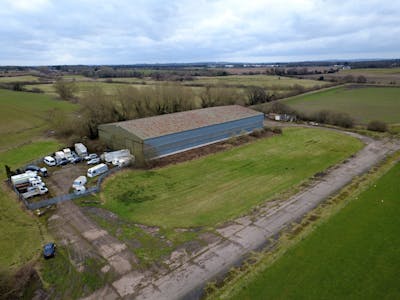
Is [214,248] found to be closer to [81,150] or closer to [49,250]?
[49,250]

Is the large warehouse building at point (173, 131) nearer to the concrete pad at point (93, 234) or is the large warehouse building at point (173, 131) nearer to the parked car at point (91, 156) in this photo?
the parked car at point (91, 156)

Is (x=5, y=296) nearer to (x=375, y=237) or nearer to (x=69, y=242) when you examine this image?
(x=69, y=242)

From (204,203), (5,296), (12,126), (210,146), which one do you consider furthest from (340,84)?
(5,296)

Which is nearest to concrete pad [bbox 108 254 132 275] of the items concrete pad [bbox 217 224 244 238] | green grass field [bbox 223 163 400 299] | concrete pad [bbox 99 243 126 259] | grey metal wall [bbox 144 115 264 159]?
concrete pad [bbox 99 243 126 259]

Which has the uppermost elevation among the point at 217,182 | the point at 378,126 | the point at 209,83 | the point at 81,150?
the point at 209,83

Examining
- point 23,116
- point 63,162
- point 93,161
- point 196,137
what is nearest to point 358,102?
point 196,137

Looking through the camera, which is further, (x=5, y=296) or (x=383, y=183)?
(x=383, y=183)
